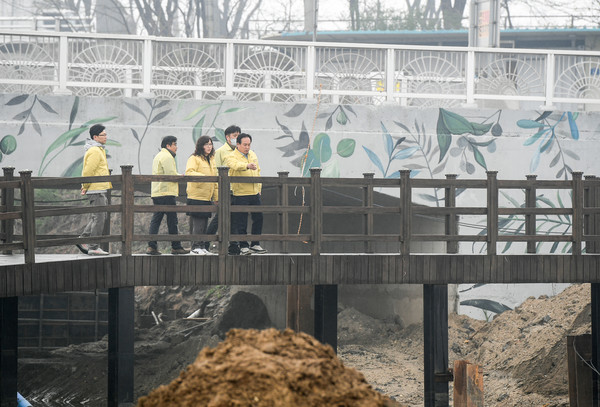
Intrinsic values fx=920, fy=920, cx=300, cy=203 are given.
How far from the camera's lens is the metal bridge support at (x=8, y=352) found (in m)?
9.00

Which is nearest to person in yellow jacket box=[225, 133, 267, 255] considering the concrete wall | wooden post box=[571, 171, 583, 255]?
wooden post box=[571, 171, 583, 255]

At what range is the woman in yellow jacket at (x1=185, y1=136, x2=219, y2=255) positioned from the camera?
34.3 feet

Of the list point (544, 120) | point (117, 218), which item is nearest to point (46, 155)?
point (544, 120)

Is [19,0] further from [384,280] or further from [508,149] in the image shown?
[384,280]

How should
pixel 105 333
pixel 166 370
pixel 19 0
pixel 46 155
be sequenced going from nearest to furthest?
pixel 46 155, pixel 166 370, pixel 105 333, pixel 19 0

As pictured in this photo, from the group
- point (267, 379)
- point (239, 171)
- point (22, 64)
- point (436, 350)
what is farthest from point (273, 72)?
point (267, 379)

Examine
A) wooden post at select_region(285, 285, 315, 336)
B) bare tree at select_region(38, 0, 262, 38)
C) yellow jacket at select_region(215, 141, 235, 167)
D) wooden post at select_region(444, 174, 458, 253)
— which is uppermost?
bare tree at select_region(38, 0, 262, 38)

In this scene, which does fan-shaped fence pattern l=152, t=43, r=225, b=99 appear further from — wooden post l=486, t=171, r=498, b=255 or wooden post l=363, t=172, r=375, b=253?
wooden post l=486, t=171, r=498, b=255

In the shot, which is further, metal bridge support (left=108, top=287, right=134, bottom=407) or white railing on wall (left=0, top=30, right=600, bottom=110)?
white railing on wall (left=0, top=30, right=600, bottom=110)

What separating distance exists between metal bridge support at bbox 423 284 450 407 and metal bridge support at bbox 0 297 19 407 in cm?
474

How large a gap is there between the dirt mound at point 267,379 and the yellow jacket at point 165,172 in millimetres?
4620

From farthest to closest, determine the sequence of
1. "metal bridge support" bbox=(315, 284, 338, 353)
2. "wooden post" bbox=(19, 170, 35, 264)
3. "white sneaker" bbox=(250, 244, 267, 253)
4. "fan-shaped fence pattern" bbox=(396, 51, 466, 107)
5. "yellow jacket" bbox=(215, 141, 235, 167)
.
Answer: "fan-shaped fence pattern" bbox=(396, 51, 466, 107)
"metal bridge support" bbox=(315, 284, 338, 353)
"yellow jacket" bbox=(215, 141, 235, 167)
"white sneaker" bbox=(250, 244, 267, 253)
"wooden post" bbox=(19, 170, 35, 264)

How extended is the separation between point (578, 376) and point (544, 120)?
5.57 meters

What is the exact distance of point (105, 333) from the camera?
20953mm
